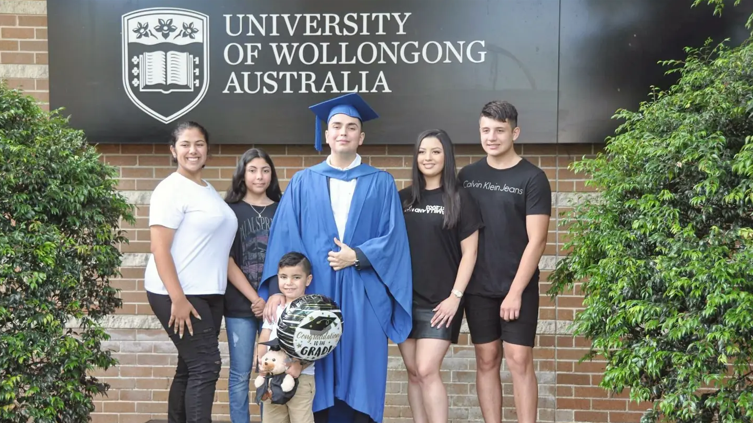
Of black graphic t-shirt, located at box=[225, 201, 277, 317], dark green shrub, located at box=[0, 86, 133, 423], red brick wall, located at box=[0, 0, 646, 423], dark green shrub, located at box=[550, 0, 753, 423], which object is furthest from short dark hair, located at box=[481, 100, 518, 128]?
dark green shrub, located at box=[0, 86, 133, 423]

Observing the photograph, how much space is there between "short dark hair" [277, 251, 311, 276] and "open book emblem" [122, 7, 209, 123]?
6.51 ft

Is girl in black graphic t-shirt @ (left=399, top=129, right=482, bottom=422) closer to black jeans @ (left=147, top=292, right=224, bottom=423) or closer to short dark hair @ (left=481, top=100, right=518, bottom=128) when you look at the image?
short dark hair @ (left=481, top=100, right=518, bottom=128)

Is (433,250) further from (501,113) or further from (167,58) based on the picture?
(167,58)

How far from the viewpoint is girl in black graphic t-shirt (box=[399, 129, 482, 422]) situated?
12.7ft

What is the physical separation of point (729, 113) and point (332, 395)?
7.57 feet

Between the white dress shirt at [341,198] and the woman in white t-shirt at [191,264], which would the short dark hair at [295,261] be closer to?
the white dress shirt at [341,198]

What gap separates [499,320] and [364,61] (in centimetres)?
210

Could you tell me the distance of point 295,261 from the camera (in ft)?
12.0

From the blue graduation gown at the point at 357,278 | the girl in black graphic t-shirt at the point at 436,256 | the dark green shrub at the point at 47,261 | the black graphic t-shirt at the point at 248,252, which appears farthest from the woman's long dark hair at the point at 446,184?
the dark green shrub at the point at 47,261

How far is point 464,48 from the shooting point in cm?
510

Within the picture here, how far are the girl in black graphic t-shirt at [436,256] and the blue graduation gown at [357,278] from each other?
0.11 m

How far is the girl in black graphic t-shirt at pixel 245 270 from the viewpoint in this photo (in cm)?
410

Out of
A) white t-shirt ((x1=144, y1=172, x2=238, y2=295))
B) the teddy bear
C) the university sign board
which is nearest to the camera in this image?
the teddy bear

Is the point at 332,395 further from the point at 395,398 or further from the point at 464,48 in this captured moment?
the point at 464,48
